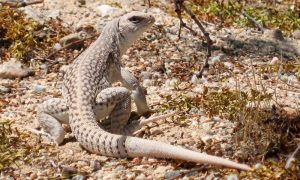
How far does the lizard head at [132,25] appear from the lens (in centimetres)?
719

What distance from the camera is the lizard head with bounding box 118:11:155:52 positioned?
719 centimetres

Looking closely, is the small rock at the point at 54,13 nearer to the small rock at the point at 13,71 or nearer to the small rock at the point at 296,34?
the small rock at the point at 13,71

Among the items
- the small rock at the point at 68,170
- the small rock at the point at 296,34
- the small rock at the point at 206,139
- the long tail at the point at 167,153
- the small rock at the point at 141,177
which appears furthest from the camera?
the small rock at the point at 296,34

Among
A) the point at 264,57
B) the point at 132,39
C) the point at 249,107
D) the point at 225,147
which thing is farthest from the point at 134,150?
the point at 264,57

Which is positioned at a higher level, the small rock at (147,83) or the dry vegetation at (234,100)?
the dry vegetation at (234,100)

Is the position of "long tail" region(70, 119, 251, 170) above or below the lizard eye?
below

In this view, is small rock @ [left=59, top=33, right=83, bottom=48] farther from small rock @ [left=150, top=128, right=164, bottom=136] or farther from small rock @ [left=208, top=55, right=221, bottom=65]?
small rock @ [left=150, top=128, right=164, bottom=136]

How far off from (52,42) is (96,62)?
2.15 m

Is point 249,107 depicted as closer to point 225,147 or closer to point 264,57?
point 225,147

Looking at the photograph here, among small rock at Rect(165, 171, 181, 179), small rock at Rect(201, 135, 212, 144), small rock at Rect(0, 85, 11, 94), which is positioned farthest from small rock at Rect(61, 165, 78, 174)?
small rock at Rect(0, 85, 11, 94)

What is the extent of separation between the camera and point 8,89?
744 cm

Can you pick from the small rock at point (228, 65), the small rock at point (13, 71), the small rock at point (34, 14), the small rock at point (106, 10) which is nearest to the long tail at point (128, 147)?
the small rock at point (13, 71)

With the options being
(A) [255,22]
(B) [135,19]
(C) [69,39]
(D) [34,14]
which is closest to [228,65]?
(B) [135,19]

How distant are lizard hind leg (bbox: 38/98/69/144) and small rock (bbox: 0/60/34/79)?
1.68m
